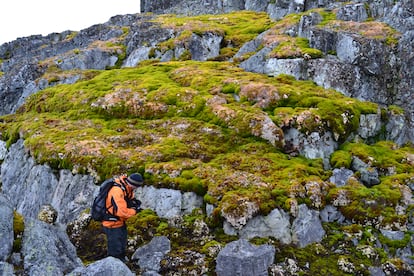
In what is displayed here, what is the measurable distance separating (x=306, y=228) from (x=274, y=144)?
6267 millimetres

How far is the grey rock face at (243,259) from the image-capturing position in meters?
13.6

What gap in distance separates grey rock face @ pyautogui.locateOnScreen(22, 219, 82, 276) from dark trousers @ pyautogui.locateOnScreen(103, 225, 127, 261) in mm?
1351

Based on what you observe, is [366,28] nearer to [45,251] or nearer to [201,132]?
[201,132]

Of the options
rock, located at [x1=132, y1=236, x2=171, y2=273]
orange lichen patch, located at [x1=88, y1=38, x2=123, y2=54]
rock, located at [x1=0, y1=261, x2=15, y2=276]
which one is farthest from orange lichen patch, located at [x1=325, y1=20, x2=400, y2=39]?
rock, located at [x1=0, y1=261, x2=15, y2=276]

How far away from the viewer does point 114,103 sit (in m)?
27.3

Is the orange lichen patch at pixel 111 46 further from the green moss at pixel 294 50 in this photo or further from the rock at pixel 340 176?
the rock at pixel 340 176

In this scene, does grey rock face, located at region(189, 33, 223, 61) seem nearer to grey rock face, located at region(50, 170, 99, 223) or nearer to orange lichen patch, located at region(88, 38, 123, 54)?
orange lichen patch, located at region(88, 38, 123, 54)

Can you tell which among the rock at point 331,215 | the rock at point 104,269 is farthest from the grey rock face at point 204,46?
the rock at point 104,269

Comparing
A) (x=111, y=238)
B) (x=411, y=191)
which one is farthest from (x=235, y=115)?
(x=111, y=238)

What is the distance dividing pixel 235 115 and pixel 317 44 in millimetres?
13074

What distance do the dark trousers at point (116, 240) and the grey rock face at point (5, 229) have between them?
3345mm

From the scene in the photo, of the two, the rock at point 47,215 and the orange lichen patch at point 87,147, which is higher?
the orange lichen patch at point 87,147

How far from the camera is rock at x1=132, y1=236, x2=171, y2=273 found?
47.5ft

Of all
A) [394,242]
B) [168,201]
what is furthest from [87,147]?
[394,242]
